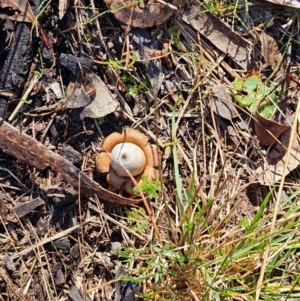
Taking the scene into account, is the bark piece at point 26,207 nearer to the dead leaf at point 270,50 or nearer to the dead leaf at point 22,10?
the dead leaf at point 22,10

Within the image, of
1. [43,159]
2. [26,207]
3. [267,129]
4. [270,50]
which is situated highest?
[270,50]

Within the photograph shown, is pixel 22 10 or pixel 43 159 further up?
pixel 22 10

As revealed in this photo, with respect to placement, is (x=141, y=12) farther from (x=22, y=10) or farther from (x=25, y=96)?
(x=25, y=96)

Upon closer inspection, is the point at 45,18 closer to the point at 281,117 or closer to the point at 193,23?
the point at 193,23

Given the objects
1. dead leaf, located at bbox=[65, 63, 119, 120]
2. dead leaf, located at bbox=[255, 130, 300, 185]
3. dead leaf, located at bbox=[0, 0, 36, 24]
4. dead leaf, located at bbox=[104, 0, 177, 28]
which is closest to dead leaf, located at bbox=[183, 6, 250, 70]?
dead leaf, located at bbox=[104, 0, 177, 28]

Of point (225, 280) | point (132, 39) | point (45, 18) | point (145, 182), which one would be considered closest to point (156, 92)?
point (132, 39)

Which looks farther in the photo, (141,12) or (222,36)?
(222,36)

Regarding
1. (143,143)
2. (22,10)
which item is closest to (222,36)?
(143,143)
